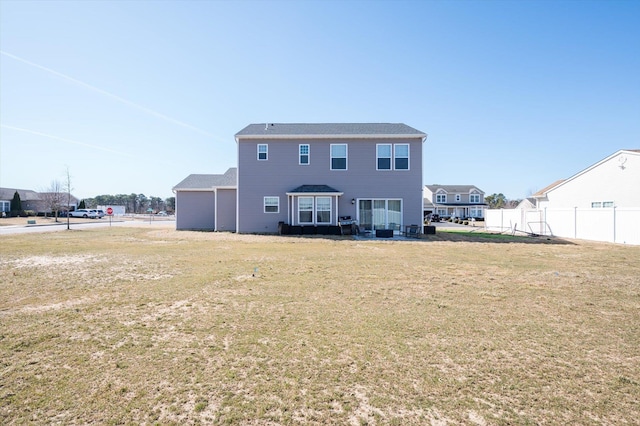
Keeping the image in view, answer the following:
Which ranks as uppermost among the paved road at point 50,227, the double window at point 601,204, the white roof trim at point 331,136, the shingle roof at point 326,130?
the shingle roof at point 326,130

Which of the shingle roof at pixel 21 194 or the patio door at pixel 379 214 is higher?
the shingle roof at pixel 21 194

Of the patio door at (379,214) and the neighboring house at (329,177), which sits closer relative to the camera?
the neighboring house at (329,177)

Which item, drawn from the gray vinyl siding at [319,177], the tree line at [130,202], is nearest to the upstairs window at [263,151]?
the gray vinyl siding at [319,177]

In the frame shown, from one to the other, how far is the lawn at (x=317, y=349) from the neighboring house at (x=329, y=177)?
1289 centimetres

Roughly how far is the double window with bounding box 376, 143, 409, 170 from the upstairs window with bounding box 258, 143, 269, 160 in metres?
7.95

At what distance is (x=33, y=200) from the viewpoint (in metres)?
63.8

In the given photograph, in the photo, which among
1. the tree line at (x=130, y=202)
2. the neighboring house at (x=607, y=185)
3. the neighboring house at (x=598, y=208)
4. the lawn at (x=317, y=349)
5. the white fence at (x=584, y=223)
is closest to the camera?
the lawn at (x=317, y=349)

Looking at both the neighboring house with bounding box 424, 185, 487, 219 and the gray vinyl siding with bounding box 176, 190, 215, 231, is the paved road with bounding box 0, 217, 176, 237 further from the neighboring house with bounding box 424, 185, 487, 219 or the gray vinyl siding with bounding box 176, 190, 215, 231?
the neighboring house with bounding box 424, 185, 487, 219

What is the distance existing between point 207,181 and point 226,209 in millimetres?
4717

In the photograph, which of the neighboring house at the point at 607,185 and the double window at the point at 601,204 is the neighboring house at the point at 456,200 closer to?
the neighboring house at the point at 607,185

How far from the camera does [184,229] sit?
25344mm

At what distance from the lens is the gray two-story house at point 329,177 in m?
20.6

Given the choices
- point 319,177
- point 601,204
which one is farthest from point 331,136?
point 601,204

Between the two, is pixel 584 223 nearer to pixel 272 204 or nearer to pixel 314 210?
pixel 314 210
